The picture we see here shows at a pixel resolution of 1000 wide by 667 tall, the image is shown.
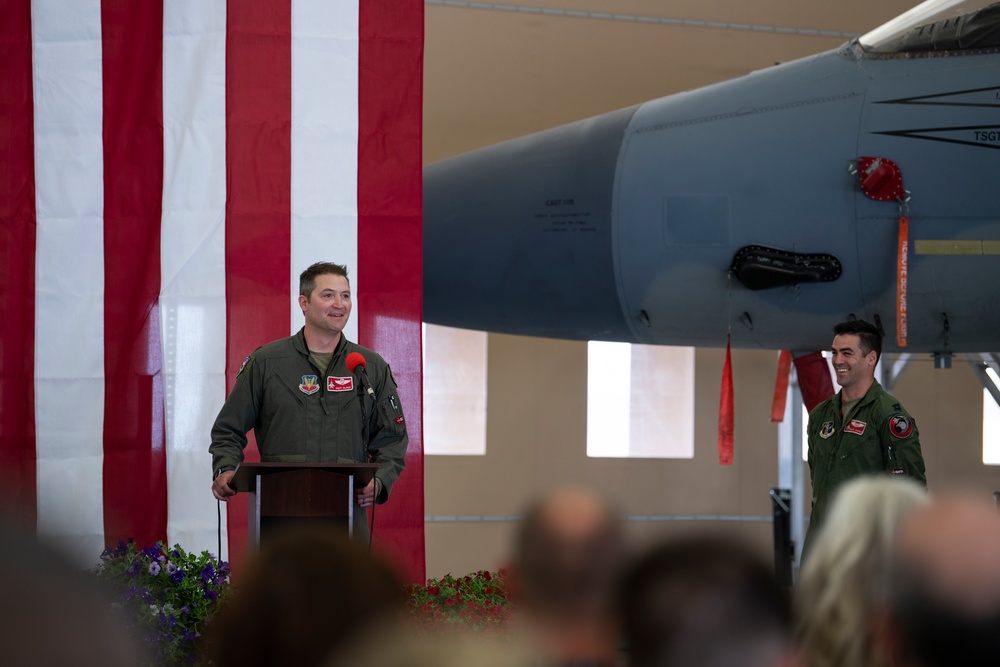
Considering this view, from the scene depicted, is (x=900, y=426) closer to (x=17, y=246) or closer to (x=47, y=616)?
(x=47, y=616)

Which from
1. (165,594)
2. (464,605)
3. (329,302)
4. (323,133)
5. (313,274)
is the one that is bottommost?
(464,605)

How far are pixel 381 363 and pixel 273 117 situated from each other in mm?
1452

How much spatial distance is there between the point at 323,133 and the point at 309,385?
56.7 inches

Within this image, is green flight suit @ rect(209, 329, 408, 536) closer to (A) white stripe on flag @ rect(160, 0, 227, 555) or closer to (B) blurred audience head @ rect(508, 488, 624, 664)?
(A) white stripe on flag @ rect(160, 0, 227, 555)

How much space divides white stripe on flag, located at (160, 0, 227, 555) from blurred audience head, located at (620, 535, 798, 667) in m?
4.00

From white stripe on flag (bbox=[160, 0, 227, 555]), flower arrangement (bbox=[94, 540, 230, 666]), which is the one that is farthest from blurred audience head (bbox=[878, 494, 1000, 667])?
white stripe on flag (bbox=[160, 0, 227, 555])

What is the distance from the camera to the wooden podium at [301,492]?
325 centimetres

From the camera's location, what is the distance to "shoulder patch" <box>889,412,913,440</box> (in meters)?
3.86

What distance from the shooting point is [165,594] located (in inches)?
126

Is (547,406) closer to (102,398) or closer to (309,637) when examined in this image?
(102,398)

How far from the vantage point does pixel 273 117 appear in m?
4.72

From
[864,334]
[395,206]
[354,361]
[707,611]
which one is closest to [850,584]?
[707,611]

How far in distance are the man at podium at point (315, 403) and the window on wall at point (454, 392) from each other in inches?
189

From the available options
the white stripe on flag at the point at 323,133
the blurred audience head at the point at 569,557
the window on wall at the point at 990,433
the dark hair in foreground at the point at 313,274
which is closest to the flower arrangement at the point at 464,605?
the dark hair in foreground at the point at 313,274
